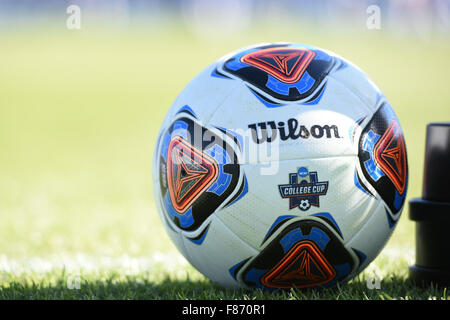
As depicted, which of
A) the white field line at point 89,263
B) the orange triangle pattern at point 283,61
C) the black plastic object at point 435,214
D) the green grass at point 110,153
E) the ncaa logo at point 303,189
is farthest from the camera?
the white field line at point 89,263

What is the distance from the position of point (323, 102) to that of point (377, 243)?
3.29 ft

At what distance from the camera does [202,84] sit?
400 centimetres

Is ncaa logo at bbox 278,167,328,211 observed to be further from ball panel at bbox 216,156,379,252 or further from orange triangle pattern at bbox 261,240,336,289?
orange triangle pattern at bbox 261,240,336,289

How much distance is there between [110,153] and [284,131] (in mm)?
10425

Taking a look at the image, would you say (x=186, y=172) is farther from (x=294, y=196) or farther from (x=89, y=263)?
(x=89, y=263)

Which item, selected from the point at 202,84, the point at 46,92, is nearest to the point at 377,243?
the point at 202,84

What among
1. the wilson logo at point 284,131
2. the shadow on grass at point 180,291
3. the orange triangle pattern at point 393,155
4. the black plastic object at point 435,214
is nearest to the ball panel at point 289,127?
the wilson logo at point 284,131

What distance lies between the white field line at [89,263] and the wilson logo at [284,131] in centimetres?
188

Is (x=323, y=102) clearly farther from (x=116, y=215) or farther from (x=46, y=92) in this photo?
(x=46, y=92)

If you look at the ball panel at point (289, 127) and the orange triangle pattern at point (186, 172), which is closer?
the ball panel at point (289, 127)

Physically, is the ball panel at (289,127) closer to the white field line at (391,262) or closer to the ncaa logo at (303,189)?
the ncaa logo at (303,189)

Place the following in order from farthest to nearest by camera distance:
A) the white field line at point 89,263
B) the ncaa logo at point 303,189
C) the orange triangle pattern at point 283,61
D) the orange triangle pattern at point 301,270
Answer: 1. the white field line at point 89,263
2. the orange triangle pattern at point 283,61
3. the orange triangle pattern at point 301,270
4. the ncaa logo at point 303,189

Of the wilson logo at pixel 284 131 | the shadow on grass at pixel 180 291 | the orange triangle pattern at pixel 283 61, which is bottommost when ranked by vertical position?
the shadow on grass at pixel 180 291

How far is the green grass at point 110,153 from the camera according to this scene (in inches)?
177
